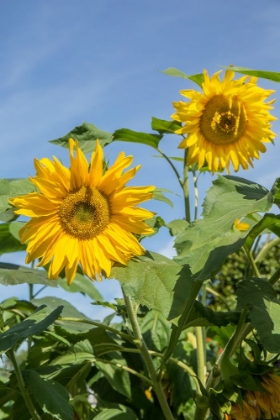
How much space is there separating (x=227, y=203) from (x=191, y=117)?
0.67 meters

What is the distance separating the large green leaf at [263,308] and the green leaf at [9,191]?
389 mm

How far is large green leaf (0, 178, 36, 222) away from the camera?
3.70ft

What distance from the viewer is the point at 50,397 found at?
3.83 ft

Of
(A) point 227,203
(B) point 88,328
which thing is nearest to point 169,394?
(B) point 88,328

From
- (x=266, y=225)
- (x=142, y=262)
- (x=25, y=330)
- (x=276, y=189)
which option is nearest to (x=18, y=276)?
(x=25, y=330)

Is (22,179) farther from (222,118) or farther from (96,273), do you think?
(222,118)

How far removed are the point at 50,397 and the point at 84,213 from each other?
314mm

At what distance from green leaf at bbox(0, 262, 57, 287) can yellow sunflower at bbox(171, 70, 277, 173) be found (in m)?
0.43

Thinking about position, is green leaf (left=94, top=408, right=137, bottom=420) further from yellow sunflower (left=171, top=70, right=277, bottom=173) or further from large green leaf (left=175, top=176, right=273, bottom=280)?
yellow sunflower (left=171, top=70, right=277, bottom=173)

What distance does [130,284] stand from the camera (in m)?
1.04

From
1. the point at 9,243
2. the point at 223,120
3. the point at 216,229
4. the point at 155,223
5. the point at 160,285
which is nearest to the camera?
the point at 216,229

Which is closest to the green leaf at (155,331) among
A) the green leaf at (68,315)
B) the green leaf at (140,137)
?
the green leaf at (68,315)

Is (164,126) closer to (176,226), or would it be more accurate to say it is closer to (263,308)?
(176,226)

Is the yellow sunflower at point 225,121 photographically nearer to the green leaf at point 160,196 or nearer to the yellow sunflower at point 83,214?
the green leaf at point 160,196
